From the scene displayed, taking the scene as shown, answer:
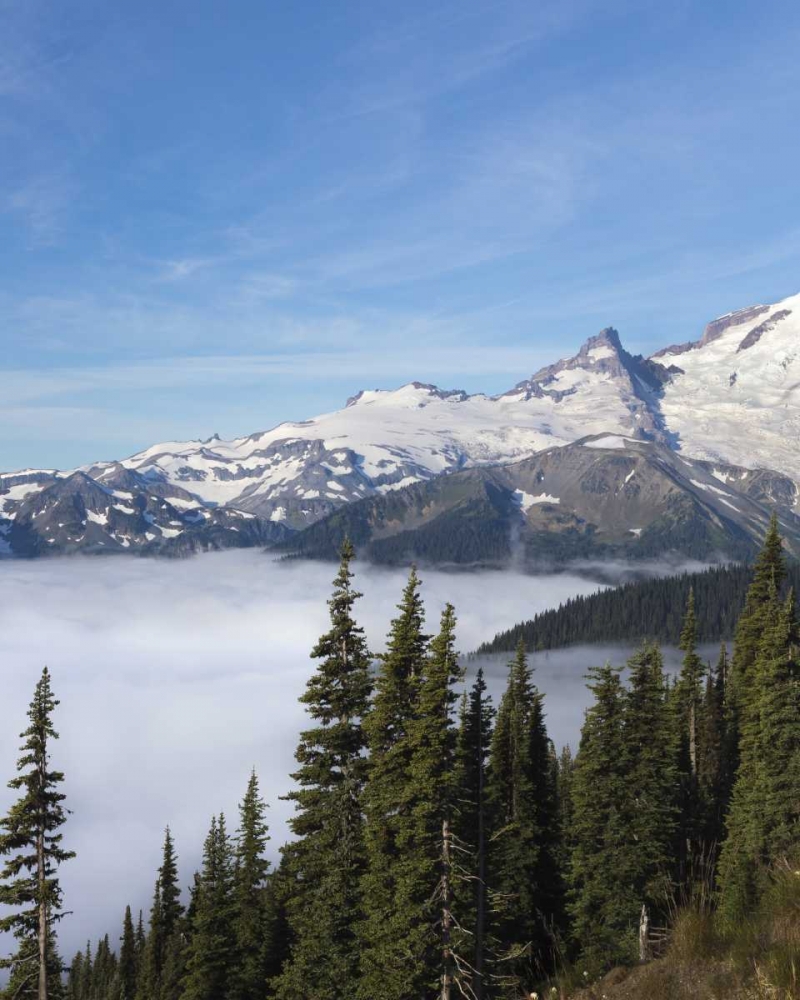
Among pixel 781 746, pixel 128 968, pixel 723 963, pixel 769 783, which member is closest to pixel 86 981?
pixel 128 968

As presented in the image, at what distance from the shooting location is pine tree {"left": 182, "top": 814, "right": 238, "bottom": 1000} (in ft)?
141

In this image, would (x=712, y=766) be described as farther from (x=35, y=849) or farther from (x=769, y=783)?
(x=35, y=849)

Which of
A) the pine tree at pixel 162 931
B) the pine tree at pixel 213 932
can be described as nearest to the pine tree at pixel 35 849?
the pine tree at pixel 213 932

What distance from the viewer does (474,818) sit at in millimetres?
33062

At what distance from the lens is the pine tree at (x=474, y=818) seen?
93.4 ft

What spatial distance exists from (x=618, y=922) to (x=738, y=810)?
980 cm

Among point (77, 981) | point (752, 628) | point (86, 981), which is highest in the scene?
point (752, 628)

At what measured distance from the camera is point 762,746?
133 feet

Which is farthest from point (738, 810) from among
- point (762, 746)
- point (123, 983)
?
point (123, 983)

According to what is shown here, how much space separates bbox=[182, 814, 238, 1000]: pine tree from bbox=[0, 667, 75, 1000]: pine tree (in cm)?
1172

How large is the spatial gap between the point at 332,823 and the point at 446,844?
5997mm

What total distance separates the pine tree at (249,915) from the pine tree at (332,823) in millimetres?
11686

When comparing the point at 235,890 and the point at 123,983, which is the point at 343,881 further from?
the point at 123,983

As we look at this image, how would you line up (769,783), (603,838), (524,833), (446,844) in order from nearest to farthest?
(446,844) → (603,838) → (769,783) → (524,833)
